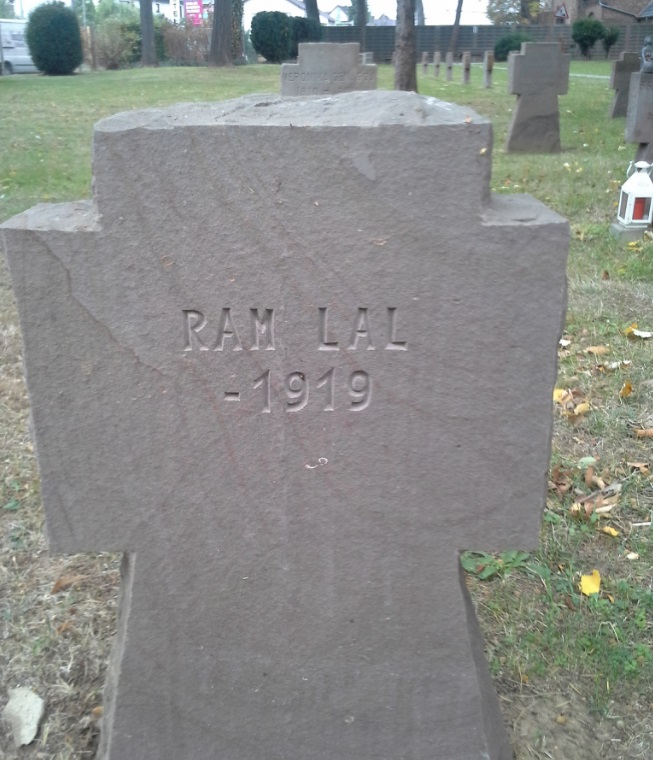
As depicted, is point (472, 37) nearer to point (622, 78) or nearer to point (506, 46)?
point (506, 46)

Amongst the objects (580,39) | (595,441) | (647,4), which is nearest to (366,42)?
(580,39)

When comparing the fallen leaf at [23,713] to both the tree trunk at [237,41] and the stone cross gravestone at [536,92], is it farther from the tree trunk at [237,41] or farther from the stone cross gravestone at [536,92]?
the tree trunk at [237,41]

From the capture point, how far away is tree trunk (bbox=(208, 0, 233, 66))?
29.5 metres

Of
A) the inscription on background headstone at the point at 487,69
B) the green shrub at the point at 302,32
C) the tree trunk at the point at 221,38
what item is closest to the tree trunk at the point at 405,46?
the inscription on background headstone at the point at 487,69

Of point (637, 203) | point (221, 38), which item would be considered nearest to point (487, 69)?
point (221, 38)

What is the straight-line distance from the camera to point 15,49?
32469mm

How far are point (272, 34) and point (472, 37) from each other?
59.9 feet

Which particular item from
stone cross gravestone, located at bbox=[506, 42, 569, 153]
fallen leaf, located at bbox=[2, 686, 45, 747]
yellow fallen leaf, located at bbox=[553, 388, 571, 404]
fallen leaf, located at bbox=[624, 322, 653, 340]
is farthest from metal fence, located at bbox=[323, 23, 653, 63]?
fallen leaf, located at bbox=[2, 686, 45, 747]

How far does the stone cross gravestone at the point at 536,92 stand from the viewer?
11.7 meters

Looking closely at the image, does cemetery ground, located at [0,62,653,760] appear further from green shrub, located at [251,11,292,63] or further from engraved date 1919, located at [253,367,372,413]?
green shrub, located at [251,11,292,63]

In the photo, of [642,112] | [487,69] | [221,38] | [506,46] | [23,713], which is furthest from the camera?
[506,46]

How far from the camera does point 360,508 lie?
2166 mm

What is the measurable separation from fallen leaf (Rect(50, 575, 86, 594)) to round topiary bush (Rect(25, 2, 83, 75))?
1153 inches

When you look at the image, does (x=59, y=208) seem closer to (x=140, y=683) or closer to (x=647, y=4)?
(x=140, y=683)
